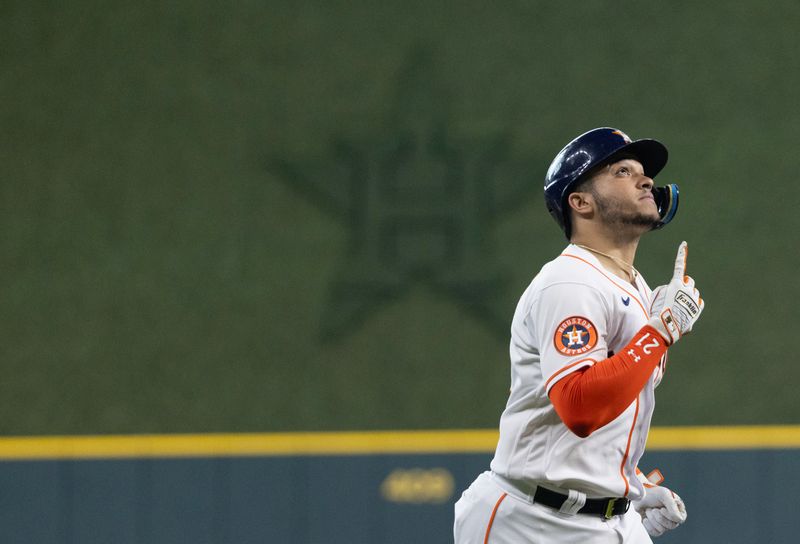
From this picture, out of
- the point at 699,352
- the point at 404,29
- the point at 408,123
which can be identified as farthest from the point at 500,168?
the point at 699,352

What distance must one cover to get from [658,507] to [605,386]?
0.72 m

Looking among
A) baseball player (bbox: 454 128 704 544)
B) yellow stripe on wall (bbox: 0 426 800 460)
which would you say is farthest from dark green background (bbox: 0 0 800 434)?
baseball player (bbox: 454 128 704 544)

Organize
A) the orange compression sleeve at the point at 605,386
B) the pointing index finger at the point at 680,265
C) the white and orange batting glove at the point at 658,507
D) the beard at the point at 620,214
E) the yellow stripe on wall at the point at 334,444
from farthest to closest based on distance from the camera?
the yellow stripe on wall at the point at 334,444 → the white and orange batting glove at the point at 658,507 → the beard at the point at 620,214 → the pointing index finger at the point at 680,265 → the orange compression sleeve at the point at 605,386

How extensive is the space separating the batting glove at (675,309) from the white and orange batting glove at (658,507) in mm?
572

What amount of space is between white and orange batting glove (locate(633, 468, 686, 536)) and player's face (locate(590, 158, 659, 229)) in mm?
726

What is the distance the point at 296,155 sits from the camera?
6184mm

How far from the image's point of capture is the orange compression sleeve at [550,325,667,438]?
94.8 inches

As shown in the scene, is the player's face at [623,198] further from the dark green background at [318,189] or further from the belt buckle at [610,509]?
the dark green background at [318,189]

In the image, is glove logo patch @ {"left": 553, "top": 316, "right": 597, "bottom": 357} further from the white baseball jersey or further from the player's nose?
the player's nose

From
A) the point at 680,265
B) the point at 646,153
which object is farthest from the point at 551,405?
the point at 646,153

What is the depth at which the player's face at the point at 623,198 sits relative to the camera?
2.78 m

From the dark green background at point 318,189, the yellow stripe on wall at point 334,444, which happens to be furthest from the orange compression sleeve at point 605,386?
the dark green background at point 318,189

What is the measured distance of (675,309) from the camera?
2553 millimetres

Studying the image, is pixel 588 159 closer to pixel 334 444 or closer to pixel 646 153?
pixel 646 153
